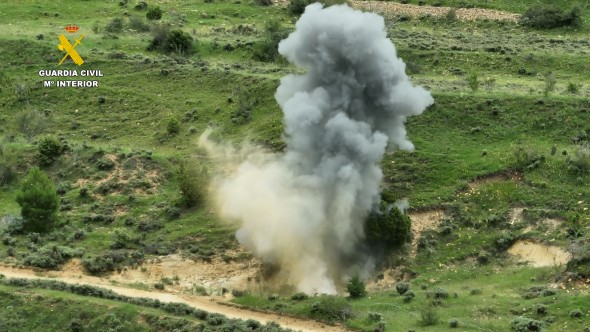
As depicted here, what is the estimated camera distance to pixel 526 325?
44.1 m

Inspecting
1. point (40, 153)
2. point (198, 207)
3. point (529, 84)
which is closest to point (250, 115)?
point (198, 207)

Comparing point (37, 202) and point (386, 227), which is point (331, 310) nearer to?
point (386, 227)

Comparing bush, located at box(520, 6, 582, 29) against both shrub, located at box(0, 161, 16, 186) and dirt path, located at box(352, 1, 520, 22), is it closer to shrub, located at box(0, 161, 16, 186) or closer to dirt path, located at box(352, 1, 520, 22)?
dirt path, located at box(352, 1, 520, 22)

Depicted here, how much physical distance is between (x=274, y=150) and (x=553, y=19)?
1385 inches

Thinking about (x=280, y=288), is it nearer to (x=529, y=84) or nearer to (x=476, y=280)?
(x=476, y=280)

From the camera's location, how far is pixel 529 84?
69.9m

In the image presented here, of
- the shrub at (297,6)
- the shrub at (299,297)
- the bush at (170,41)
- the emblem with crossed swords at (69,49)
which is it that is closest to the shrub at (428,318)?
the shrub at (299,297)

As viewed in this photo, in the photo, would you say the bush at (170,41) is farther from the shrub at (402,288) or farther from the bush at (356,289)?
the shrub at (402,288)

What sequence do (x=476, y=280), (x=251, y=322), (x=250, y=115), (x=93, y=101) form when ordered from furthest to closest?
1. (x=93, y=101)
2. (x=250, y=115)
3. (x=476, y=280)
4. (x=251, y=322)

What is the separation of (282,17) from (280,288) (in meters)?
43.4

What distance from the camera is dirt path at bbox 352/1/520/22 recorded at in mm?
87375

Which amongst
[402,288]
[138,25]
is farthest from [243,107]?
[138,25]

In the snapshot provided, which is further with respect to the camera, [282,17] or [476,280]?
[282,17]

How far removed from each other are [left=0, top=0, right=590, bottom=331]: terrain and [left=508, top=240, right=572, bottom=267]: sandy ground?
11 centimetres
